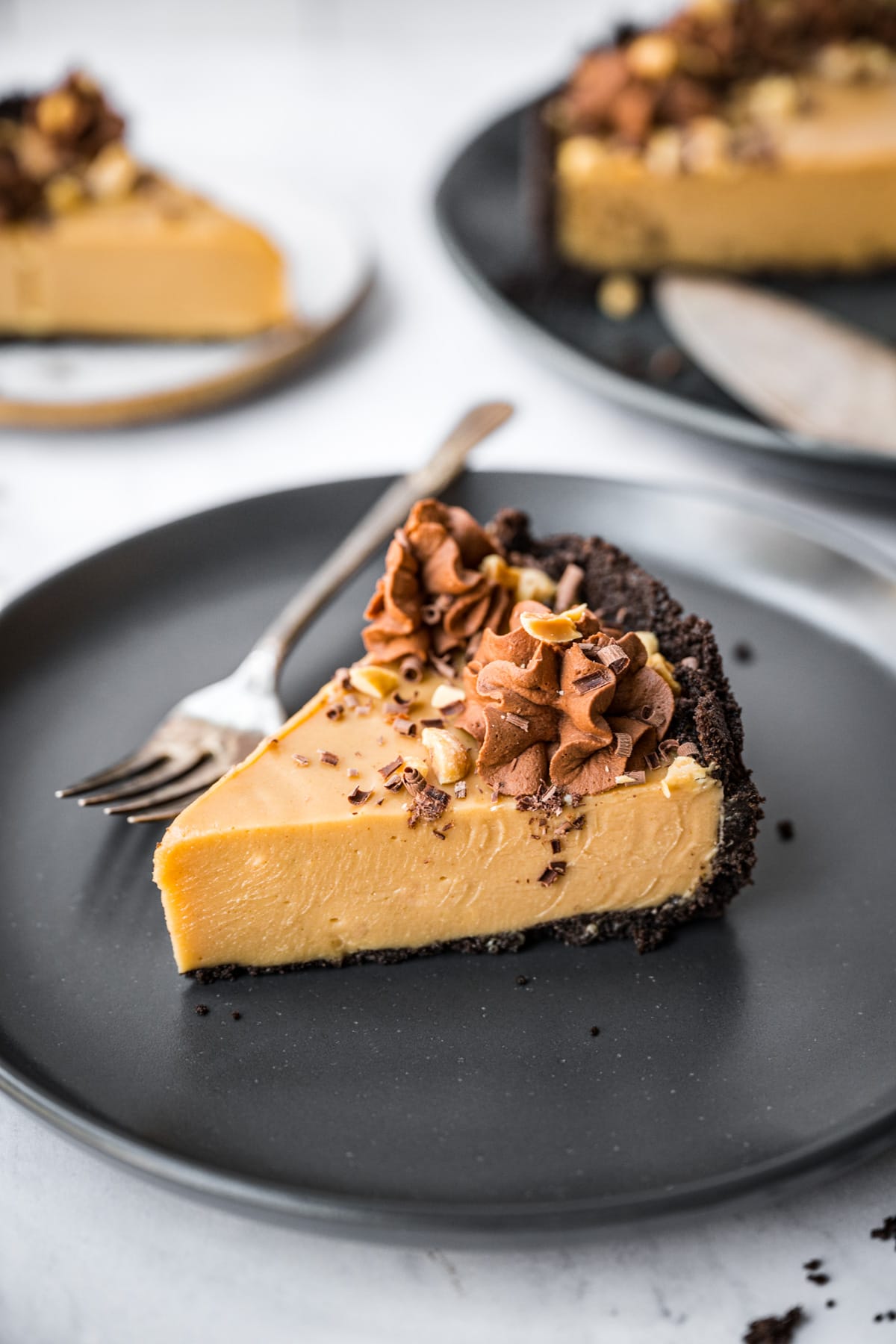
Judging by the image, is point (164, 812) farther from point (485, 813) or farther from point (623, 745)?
point (623, 745)

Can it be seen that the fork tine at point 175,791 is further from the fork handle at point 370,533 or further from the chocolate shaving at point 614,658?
the chocolate shaving at point 614,658

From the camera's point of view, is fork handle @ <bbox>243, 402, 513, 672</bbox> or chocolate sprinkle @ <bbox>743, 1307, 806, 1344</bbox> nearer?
chocolate sprinkle @ <bbox>743, 1307, 806, 1344</bbox>

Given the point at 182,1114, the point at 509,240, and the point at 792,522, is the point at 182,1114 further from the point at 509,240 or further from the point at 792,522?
the point at 509,240

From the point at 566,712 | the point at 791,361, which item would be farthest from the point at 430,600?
the point at 791,361

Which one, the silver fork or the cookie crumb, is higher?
the cookie crumb

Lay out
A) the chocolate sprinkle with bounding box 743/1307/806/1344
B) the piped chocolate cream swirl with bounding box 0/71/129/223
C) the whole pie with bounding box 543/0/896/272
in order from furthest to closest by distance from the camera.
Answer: the whole pie with bounding box 543/0/896/272 < the piped chocolate cream swirl with bounding box 0/71/129/223 < the chocolate sprinkle with bounding box 743/1307/806/1344

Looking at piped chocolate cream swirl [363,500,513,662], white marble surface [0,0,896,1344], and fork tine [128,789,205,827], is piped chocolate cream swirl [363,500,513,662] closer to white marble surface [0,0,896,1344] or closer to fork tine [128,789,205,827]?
fork tine [128,789,205,827]

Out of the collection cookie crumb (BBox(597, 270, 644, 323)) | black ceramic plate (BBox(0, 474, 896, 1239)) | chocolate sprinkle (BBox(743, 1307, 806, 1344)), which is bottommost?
chocolate sprinkle (BBox(743, 1307, 806, 1344))

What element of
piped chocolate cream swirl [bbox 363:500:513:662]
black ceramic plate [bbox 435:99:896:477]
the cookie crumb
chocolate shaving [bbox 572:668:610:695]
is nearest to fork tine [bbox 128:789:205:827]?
piped chocolate cream swirl [bbox 363:500:513:662]
